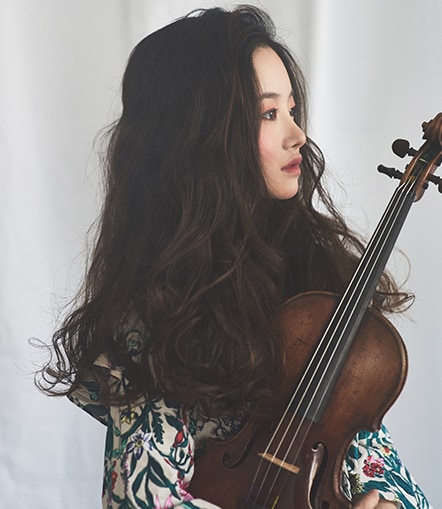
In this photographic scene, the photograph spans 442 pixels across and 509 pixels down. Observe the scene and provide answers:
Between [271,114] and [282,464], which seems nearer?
[282,464]

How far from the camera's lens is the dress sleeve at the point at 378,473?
0.98 metres

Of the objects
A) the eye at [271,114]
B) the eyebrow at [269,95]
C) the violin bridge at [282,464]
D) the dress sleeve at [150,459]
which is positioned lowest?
the dress sleeve at [150,459]

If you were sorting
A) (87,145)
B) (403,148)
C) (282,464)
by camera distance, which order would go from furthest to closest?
(87,145), (403,148), (282,464)

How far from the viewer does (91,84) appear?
151 centimetres

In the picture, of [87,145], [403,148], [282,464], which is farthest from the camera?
[87,145]

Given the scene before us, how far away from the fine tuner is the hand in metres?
0.33

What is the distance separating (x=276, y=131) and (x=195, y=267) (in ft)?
0.62

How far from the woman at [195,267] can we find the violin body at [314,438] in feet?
0.09

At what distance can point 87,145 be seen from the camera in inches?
59.7

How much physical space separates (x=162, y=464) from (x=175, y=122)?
0.39m

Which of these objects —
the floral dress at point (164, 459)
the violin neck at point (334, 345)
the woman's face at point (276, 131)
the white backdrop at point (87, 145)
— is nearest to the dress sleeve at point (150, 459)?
the floral dress at point (164, 459)

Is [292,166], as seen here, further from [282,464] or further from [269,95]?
[282,464]

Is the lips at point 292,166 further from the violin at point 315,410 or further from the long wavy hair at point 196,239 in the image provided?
the violin at point 315,410

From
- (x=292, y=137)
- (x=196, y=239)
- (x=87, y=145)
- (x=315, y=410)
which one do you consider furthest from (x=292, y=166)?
(x=87, y=145)
